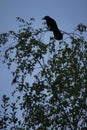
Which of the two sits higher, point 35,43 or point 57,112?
point 35,43

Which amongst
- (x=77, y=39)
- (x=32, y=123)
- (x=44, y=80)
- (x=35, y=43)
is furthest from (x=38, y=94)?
(x=77, y=39)

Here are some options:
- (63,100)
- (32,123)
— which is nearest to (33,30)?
(63,100)

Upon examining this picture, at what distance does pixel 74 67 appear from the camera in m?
8.16

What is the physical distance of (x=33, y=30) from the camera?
831 cm

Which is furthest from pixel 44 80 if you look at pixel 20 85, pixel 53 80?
pixel 20 85

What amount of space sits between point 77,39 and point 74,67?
99 cm

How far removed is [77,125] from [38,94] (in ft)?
5.91

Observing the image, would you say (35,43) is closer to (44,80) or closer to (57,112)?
(44,80)

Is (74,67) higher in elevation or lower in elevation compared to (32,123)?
higher

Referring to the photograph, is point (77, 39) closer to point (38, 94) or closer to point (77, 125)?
point (38, 94)

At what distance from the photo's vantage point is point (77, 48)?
8344 millimetres

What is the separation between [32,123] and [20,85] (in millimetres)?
1410

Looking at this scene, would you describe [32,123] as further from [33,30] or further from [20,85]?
[33,30]

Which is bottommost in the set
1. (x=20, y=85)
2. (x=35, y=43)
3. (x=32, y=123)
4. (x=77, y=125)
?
(x=77, y=125)
